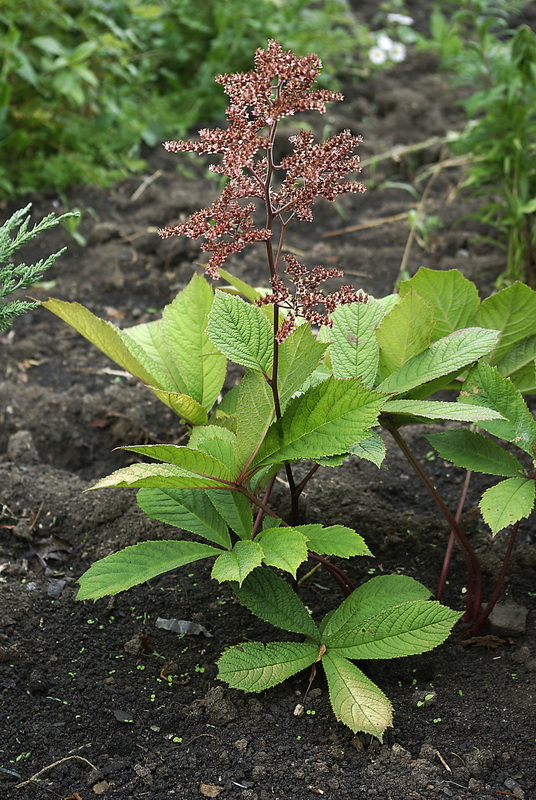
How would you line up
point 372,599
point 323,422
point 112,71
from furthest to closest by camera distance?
1. point 112,71
2. point 372,599
3. point 323,422

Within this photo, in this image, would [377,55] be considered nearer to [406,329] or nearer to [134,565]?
[406,329]

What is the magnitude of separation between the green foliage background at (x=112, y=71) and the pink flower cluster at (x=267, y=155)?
2906 millimetres

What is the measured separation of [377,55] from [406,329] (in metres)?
4.44

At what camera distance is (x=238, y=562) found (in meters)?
1.62

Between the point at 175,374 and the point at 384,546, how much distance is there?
71 cm

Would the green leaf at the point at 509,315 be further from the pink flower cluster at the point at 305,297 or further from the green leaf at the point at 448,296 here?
the pink flower cluster at the point at 305,297

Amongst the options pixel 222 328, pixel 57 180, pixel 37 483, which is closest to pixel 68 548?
pixel 37 483

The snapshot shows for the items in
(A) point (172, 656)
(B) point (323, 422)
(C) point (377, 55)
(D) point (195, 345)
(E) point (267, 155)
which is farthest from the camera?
(C) point (377, 55)

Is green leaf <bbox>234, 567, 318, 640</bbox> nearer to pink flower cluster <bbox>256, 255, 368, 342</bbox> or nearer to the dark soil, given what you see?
the dark soil

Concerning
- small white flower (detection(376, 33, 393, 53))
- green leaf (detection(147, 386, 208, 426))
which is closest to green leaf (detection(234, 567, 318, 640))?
green leaf (detection(147, 386, 208, 426))

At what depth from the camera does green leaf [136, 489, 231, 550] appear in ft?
5.92

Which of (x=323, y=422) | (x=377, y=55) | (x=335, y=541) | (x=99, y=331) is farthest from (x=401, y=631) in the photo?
(x=377, y=55)

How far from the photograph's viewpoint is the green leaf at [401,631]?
1.67 metres

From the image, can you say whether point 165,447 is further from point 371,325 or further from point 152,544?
point 371,325
